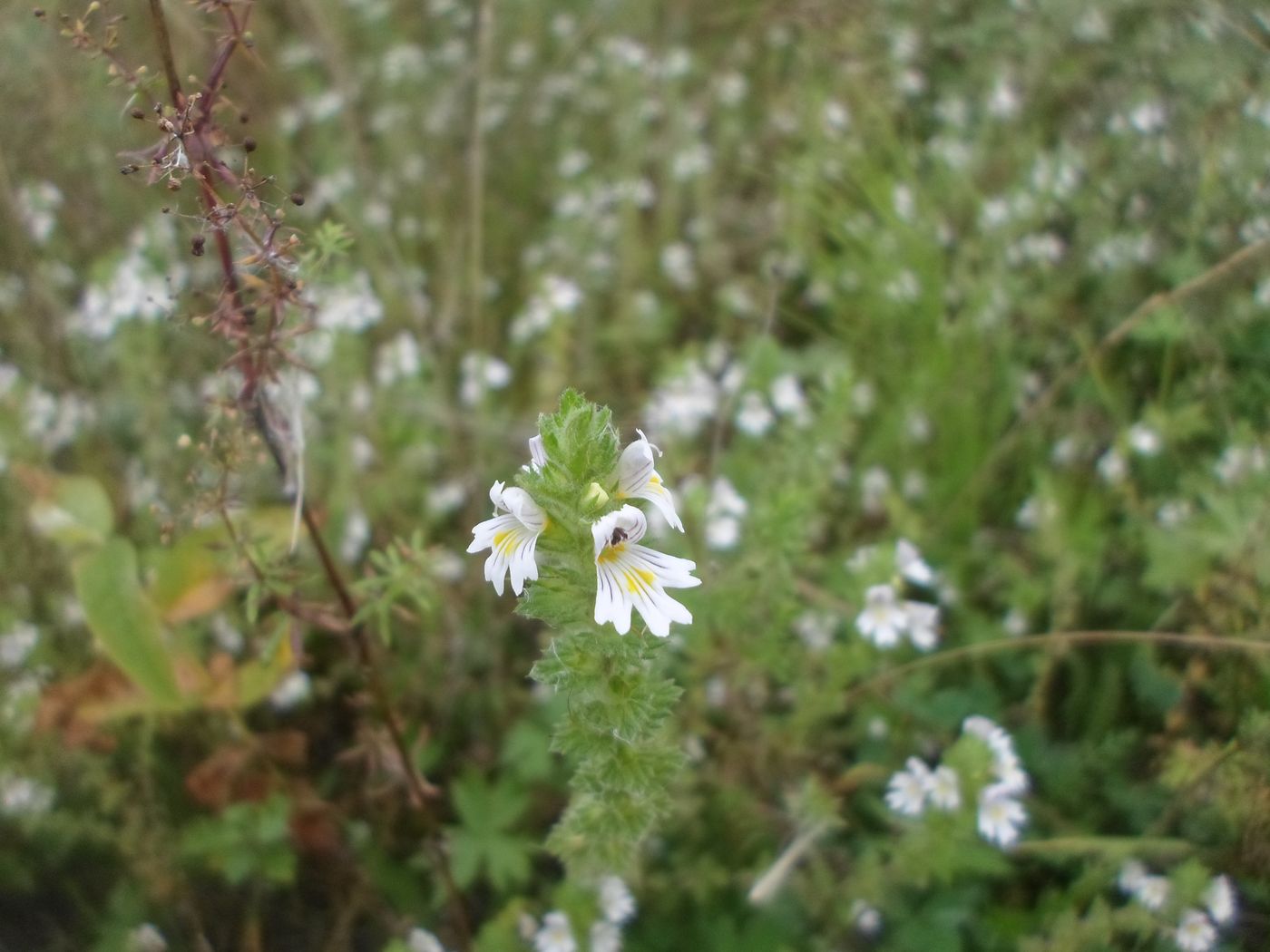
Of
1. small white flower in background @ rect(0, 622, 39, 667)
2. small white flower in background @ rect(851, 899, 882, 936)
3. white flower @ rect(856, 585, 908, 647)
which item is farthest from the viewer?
small white flower in background @ rect(0, 622, 39, 667)

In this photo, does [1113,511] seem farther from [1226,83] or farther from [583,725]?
[583,725]

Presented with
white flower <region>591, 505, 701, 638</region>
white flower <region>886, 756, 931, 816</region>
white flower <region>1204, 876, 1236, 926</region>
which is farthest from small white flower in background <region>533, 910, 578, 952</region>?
white flower <region>1204, 876, 1236, 926</region>

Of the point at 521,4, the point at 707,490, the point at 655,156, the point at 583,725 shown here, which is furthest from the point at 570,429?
the point at 521,4

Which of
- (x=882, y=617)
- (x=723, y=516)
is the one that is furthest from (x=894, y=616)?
(x=723, y=516)

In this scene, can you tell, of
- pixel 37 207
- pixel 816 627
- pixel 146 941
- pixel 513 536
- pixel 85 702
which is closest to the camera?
pixel 513 536

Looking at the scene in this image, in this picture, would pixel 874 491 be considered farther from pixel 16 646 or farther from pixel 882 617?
pixel 16 646

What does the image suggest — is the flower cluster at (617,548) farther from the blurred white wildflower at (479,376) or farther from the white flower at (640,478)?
the blurred white wildflower at (479,376)

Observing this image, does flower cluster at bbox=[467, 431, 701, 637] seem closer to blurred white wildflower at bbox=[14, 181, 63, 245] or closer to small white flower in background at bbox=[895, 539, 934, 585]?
small white flower in background at bbox=[895, 539, 934, 585]
